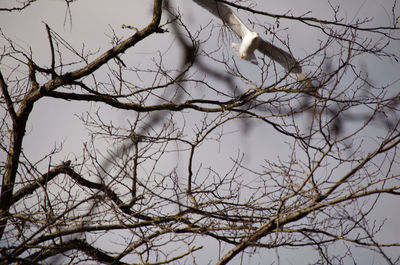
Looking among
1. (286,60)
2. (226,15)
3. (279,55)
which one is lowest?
(286,60)

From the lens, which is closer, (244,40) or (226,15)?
(226,15)

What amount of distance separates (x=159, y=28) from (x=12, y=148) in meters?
2.44

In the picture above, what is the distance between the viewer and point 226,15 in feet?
15.3

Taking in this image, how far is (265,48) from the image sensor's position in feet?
17.0

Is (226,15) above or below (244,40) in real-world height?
above

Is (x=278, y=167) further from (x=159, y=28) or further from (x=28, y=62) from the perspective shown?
(x=28, y=62)

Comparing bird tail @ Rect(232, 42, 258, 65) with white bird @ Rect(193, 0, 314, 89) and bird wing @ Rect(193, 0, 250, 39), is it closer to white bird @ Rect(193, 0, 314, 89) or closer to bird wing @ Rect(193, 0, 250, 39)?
white bird @ Rect(193, 0, 314, 89)

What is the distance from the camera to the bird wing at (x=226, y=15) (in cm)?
462

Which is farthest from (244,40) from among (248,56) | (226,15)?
(226,15)

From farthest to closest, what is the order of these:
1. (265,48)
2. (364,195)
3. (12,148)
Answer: (265,48), (12,148), (364,195)

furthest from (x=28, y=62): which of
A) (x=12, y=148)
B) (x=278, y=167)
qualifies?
(x=278, y=167)

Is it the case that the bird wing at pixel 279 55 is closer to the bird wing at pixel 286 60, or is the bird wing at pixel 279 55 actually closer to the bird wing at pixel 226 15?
the bird wing at pixel 286 60

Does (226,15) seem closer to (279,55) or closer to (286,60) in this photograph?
(279,55)

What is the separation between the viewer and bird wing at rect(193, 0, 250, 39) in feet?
15.2
